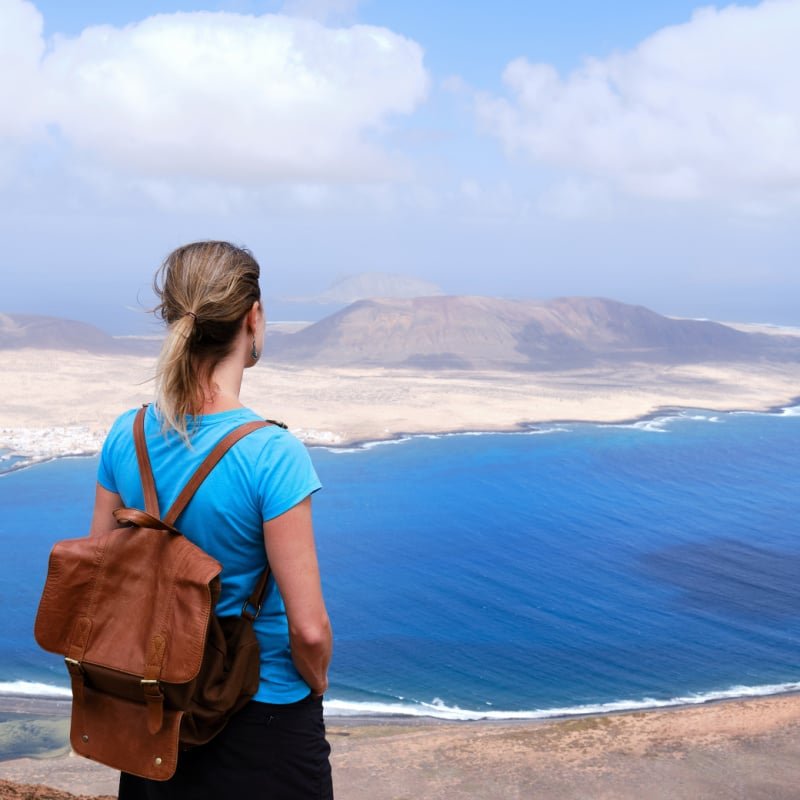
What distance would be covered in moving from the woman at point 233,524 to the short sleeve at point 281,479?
12mm

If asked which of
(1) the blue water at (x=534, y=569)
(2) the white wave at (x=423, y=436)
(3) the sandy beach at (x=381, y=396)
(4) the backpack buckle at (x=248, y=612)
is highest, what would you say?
(4) the backpack buckle at (x=248, y=612)

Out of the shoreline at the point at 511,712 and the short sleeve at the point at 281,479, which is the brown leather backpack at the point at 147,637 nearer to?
the short sleeve at the point at 281,479

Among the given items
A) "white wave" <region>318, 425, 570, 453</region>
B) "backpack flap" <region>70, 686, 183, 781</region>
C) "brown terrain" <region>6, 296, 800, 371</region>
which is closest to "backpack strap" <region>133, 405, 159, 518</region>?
"backpack flap" <region>70, 686, 183, 781</region>

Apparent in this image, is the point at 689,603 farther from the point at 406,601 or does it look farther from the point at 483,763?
the point at 483,763

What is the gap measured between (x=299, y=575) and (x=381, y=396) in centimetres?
5321

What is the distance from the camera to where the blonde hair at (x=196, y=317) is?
6.17ft

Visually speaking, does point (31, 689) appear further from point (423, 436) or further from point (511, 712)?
point (423, 436)

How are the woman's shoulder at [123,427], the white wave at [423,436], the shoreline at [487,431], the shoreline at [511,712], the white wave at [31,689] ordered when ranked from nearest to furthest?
the woman's shoulder at [123,427] → the shoreline at [511,712] → the white wave at [31,689] → the shoreline at [487,431] → the white wave at [423,436]

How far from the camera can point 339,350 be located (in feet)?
244

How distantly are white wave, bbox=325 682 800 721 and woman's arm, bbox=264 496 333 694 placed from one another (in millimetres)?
15576

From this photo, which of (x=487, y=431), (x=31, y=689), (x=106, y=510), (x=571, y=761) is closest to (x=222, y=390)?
(x=106, y=510)

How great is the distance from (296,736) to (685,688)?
59.2ft

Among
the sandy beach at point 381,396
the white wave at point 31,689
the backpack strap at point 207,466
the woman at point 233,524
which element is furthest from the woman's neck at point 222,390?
the sandy beach at point 381,396

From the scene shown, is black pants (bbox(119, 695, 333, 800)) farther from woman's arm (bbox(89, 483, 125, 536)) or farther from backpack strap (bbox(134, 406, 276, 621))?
woman's arm (bbox(89, 483, 125, 536))
